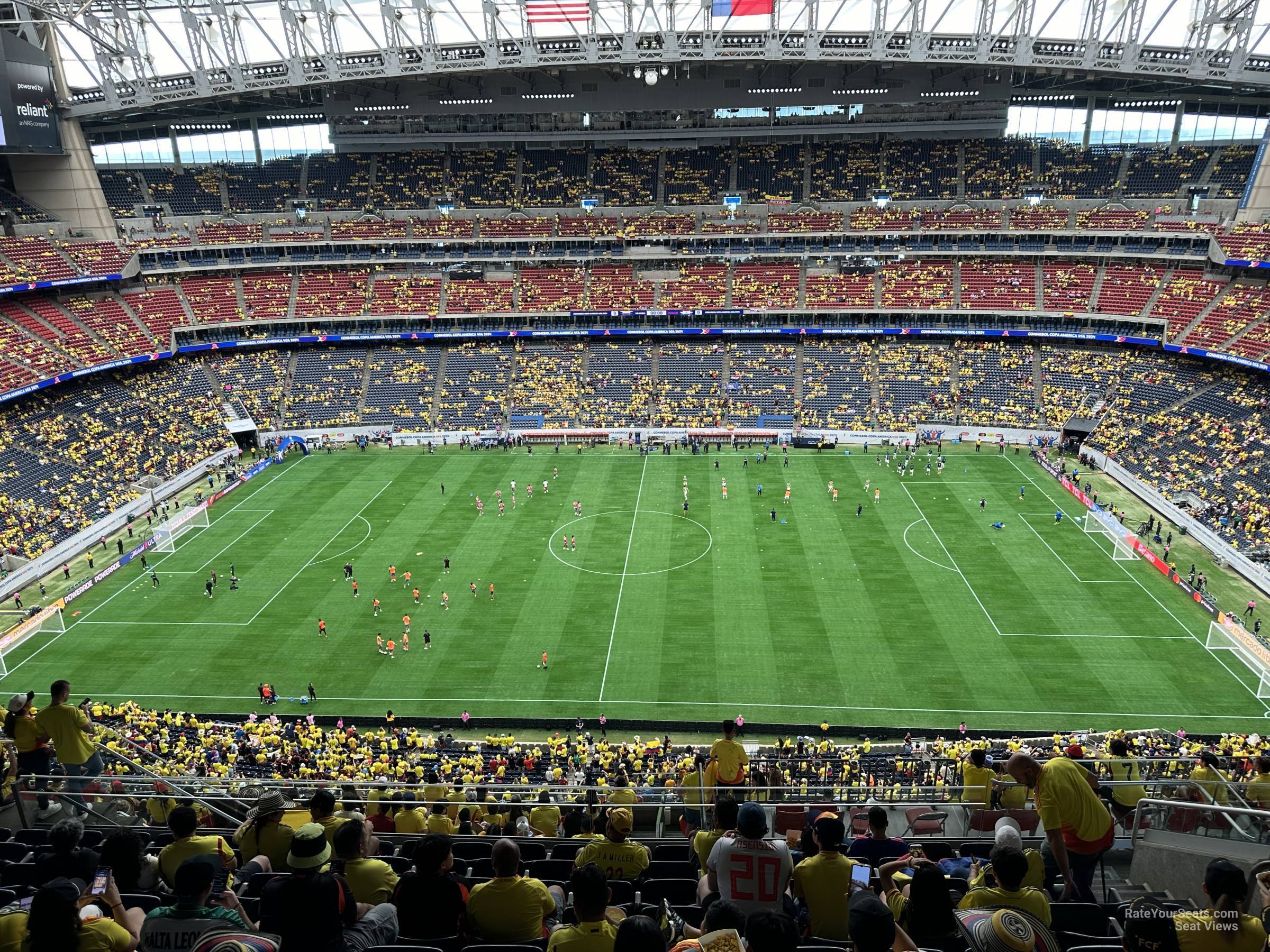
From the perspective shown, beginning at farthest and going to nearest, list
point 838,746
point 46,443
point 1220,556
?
point 46,443 < point 1220,556 < point 838,746

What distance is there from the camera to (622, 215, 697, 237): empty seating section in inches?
3214

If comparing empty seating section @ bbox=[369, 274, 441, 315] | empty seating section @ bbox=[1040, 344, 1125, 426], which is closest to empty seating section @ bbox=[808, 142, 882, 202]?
empty seating section @ bbox=[1040, 344, 1125, 426]

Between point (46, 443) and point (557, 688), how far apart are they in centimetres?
4233

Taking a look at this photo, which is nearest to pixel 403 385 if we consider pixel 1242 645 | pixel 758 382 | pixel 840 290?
pixel 758 382

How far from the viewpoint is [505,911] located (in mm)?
7117

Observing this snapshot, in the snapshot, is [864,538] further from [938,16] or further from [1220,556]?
[938,16]

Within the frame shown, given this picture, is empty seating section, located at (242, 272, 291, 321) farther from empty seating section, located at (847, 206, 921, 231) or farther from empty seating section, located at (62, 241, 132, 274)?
empty seating section, located at (847, 206, 921, 231)

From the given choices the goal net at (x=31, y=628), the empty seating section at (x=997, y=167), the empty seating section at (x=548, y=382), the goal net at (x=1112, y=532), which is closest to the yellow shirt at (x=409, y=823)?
the goal net at (x=31, y=628)

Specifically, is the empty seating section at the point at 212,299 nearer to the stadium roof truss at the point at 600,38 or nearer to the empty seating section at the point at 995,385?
the stadium roof truss at the point at 600,38

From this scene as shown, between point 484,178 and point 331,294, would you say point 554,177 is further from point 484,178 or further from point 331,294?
point 331,294

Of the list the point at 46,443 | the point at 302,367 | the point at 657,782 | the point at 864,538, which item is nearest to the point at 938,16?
the point at 864,538

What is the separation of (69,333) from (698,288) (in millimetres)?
52457

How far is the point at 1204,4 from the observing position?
196ft

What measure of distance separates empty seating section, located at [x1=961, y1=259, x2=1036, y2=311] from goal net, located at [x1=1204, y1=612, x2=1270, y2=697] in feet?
137
